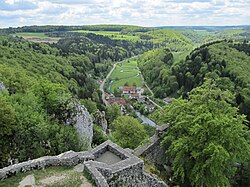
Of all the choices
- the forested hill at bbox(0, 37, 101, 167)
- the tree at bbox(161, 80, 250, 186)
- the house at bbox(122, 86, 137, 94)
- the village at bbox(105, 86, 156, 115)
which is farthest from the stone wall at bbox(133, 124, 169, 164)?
the house at bbox(122, 86, 137, 94)

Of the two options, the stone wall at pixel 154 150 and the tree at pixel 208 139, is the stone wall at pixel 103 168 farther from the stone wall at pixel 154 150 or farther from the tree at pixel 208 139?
the stone wall at pixel 154 150

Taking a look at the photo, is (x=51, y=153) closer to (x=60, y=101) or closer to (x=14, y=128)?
(x=14, y=128)

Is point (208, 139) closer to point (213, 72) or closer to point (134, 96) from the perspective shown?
point (213, 72)

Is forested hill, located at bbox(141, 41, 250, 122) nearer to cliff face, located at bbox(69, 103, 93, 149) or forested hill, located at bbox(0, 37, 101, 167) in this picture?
cliff face, located at bbox(69, 103, 93, 149)

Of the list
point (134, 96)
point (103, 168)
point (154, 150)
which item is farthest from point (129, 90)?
point (103, 168)

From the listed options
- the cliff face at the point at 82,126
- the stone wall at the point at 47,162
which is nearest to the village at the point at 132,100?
the cliff face at the point at 82,126

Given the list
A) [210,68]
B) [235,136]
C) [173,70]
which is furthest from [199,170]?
[173,70]

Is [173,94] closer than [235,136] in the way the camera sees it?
No
